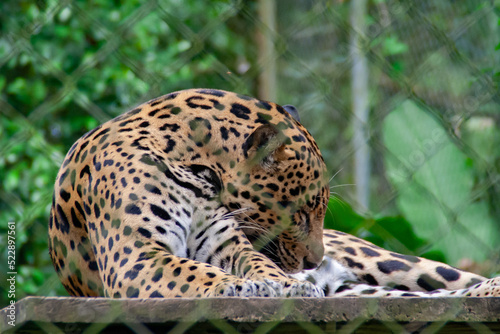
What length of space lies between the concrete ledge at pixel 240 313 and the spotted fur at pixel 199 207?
16.9 inches

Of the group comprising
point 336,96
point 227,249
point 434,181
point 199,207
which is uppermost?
point 336,96

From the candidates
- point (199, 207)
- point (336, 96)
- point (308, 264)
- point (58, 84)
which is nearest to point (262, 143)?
point (199, 207)

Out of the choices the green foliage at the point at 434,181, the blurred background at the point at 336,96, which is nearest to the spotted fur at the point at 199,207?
the blurred background at the point at 336,96

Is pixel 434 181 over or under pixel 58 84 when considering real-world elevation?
under

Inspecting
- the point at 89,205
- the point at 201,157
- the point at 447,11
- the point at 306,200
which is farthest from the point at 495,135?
the point at 89,205

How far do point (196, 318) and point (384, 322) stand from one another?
1.40 feet

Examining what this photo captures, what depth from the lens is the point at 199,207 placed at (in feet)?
7.55

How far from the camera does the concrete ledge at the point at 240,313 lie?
1.36 metres

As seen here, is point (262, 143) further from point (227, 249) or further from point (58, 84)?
point (58, 84)

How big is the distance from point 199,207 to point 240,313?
3.08ft

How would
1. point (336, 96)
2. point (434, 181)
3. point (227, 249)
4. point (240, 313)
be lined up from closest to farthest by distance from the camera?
1. point (240, 313)
2. point (227, 249)
3. point (434, 181)
4. point (336, 96)

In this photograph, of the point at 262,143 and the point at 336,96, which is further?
the point at 336,96

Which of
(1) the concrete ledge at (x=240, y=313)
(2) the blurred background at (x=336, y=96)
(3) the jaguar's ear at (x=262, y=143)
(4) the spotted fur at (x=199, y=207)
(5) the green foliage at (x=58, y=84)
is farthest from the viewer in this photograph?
(5) the green foliage at (x=58, y=84)

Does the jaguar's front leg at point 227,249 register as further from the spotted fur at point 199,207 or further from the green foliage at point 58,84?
the green foliage at point 58,84
